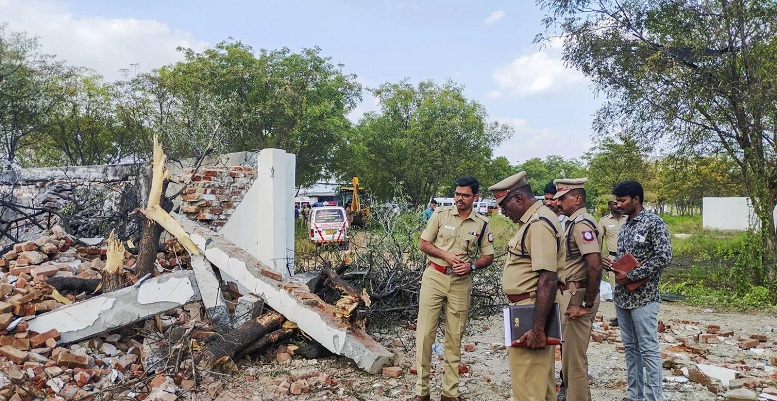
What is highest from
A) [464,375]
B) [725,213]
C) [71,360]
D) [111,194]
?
[111,194]

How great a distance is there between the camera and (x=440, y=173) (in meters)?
24.5

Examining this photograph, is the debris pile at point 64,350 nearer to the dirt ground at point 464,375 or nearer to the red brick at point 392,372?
the dirt ground at point 464,375

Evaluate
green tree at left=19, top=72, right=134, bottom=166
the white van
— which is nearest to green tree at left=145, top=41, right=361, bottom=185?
green tree at left=19, top=72, right=134, bottom=166

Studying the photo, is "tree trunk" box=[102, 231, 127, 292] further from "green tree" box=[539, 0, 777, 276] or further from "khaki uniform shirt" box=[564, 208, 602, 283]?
"green tree" box=[539, 0, 777, 276]

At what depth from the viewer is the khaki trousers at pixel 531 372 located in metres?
2.92

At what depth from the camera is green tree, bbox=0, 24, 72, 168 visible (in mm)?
17844


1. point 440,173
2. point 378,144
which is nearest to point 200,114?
point 378,144

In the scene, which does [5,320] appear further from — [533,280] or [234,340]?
[533,280]

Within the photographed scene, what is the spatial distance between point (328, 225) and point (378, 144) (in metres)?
11.2

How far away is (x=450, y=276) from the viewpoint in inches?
159

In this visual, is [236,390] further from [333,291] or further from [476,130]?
[476,130]

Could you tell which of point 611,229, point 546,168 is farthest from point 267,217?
point 546,168

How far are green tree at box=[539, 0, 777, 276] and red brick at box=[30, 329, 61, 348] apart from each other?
9.10 m

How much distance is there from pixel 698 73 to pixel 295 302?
25.5 ft
